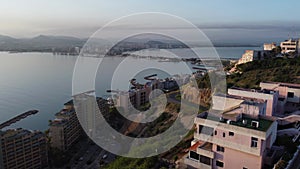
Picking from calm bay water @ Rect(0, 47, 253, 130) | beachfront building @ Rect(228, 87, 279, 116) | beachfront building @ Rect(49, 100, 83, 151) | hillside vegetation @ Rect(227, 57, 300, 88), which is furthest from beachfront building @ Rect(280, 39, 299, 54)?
beachfront building @ Rect(49, 100, 83, 151)

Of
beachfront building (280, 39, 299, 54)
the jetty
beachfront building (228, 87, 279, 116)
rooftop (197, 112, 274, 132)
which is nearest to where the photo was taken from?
rooftop (197, 112, 274, 132)

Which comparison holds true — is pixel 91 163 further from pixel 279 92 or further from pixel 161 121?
pixel 279 92

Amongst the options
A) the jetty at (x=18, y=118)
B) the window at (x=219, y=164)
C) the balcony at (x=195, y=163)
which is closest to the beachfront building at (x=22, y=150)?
the jetty at (x=18, y=118)

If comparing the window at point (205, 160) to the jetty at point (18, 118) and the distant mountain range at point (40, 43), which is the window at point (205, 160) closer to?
the jetty at point (18, 118)

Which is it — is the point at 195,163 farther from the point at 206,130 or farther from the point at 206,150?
the point at 206,130

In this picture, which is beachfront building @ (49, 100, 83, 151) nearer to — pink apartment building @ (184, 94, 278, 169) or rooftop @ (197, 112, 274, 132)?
pink apartment building @ (184, 94, 278, 169)

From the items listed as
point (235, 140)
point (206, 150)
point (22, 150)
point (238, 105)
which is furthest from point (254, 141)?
point (22, 150)

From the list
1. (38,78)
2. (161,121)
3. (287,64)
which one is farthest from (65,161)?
(38,78)
